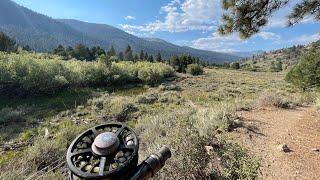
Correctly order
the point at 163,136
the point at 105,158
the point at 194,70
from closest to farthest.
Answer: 1. the point at 105,158
2. the point at 163,136
3. the point at 194,70

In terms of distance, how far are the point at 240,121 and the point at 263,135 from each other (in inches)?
44.3

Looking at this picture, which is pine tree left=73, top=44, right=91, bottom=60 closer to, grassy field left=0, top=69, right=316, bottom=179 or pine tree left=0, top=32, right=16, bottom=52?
pine tree left=0, top=32, right=16, bottom=52

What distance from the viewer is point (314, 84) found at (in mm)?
24391

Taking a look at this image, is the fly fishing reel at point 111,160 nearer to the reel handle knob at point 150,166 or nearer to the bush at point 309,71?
the reel handle knob at point 150,166

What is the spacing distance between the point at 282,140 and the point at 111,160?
572cm

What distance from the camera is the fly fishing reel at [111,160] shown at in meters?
2.84

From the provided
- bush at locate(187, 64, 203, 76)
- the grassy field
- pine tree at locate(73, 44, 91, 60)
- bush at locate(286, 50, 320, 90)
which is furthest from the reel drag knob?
pine tree at locate(73, 44, 91, 60)

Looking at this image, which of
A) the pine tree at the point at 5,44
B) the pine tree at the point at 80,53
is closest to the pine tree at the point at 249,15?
the pine tree at the point at 5,44

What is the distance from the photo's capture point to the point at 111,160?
298 cm

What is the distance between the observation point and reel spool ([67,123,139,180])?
283 cm

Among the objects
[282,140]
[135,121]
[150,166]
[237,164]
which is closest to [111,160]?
[150,166]

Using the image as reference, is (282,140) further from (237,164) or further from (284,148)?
(237,164)

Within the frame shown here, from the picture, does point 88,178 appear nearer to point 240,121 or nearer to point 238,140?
point 238,140

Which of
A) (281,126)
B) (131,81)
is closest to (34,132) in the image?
(281,126)
